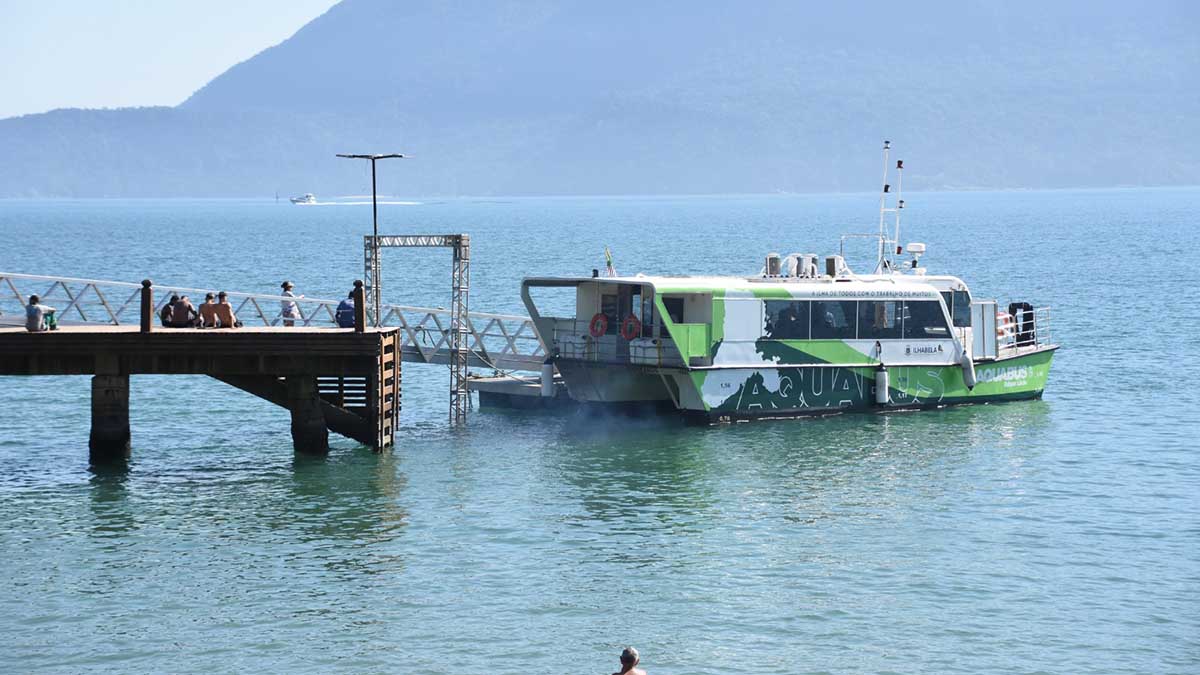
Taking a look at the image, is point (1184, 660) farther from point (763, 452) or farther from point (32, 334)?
point (32, 334)

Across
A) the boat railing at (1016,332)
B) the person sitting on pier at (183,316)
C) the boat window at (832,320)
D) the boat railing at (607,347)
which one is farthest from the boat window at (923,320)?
the person sitting on pier at (183,316)

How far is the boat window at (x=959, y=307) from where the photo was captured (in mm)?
46781

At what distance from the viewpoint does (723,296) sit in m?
42.7

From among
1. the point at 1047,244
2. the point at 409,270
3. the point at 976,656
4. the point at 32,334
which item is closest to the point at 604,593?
the point at 976,656

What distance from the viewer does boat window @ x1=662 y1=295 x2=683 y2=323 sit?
141 ft

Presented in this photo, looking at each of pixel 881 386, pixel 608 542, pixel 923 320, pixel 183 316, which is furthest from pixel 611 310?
pixel 608 542

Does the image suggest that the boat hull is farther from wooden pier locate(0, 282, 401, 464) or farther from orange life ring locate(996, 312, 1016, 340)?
wooden pier locate(0, 282, 401, 464)

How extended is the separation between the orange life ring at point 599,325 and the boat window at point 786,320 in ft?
13.2

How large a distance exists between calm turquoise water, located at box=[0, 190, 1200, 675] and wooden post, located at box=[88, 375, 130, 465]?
103 centimetres

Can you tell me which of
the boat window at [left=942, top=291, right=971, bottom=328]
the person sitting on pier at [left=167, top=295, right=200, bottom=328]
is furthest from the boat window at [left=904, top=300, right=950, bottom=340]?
the person sitting on pier at [left=167, top=295, right=200, bottom=328]

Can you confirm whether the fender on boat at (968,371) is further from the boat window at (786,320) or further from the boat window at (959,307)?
the boat window at (786,320)

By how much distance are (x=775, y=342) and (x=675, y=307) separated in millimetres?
2688

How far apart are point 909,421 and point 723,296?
624 cm

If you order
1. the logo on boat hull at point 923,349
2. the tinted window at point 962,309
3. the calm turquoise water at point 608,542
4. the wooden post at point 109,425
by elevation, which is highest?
the tinted window at point 962,309
